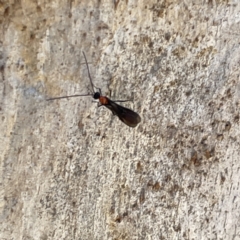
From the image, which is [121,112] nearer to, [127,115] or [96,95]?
[127,115]

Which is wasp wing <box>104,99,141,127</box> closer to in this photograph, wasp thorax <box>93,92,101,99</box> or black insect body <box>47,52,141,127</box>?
black insect body <box>47,52,141,127</box>

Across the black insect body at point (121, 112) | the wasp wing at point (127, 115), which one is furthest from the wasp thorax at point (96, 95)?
the wasp wing at point (127, 115)

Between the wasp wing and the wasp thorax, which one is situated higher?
the wasp thorax

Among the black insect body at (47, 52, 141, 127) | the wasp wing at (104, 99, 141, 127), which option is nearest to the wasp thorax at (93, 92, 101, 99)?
the black insect body at (47, 52, 141, 127)

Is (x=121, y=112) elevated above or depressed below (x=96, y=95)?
below

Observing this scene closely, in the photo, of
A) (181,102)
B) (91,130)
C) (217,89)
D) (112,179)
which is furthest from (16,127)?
(217,89)

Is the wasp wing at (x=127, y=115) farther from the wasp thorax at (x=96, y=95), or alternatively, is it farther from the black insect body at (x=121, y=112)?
the wasp thorax at (x=96, y=95)

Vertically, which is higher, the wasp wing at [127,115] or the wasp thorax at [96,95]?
the wasp thorax at [96,95]

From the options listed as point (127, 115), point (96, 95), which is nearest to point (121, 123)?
point (127, 115)
